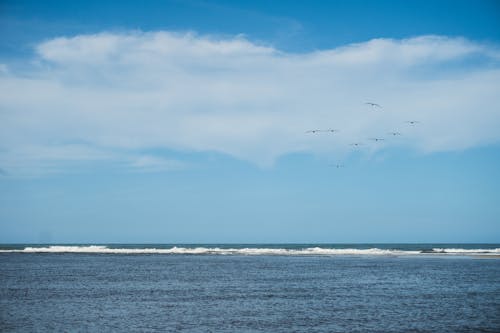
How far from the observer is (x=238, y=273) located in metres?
52.2

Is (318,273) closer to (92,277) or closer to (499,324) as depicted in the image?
(92,277)

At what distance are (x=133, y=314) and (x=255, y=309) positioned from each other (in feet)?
21.4

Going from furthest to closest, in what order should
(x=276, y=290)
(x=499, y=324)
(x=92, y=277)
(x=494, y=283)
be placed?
(x=92, y=277), (x=494, y=283), (x=276, y=290), (x=499, y=324)

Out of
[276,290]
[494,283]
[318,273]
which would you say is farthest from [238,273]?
[494,283]

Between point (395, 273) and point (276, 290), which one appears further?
point (395, 273)

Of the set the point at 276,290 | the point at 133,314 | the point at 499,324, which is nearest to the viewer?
the point at 499,324

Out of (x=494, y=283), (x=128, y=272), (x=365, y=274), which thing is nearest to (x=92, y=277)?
(x=128, y=272)

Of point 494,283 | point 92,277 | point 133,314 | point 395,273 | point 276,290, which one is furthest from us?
point 395,273

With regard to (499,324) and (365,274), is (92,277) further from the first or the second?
(499,324)

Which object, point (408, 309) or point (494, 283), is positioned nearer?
point (408, 309)

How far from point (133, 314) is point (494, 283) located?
1139 inches

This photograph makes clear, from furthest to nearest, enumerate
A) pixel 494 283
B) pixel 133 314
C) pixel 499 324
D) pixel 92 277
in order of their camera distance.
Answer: pixel 92 277, pixel 494 283, pixel 133 314, pixel 499 324

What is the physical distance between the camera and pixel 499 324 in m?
24.8

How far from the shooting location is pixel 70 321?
1012 inches
